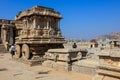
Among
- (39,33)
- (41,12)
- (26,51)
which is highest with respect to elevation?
(41,12)

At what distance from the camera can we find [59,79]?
23.2 ft

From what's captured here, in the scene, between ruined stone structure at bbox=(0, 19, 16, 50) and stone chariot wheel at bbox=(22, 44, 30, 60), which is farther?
ruined stone structure at bbox=(0, 19, 16, 50)

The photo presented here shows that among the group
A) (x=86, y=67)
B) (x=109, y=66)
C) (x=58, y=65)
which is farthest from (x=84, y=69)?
(x=109, y=66)

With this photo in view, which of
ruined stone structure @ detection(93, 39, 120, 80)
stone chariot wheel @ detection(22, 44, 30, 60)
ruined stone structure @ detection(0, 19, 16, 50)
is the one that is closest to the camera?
ruined stone structure @ detection(93, 39, 120, 80)

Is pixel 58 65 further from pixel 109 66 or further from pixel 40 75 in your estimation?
pixel 109 66

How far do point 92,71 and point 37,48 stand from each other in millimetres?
5481

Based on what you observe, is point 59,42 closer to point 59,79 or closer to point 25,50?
point 25,50

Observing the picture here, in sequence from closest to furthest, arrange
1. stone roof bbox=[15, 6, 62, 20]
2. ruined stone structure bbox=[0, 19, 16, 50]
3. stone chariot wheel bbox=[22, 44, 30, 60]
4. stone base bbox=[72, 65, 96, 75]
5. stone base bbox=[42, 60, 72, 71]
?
1. stone base bbox=[72, 65, 96, 75]
2. stone base bbox=[42, 60, 72, 71]
3. stone chariot wheel bbox=[22, 44, 30, 60]
4. stone roof bbox=[15, 6, 62, 20]
5. ruined stone structure bbox=[0, 19, 16, 50]

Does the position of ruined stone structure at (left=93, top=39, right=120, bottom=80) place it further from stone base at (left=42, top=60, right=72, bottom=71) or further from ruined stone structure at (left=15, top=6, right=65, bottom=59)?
ruined stone structure at (left=15, top=6, right=65, bottom=59)

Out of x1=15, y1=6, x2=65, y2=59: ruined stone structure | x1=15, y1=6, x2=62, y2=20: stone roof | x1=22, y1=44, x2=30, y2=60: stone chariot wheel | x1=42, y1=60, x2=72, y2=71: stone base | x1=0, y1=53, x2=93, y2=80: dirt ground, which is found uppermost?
x1=15, y1=6, x2=62, y2=20: stone roof

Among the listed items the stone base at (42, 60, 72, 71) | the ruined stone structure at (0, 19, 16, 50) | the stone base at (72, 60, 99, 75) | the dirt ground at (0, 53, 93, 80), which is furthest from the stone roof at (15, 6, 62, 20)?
the ruined stone structure at (0, 19, 16, 50)

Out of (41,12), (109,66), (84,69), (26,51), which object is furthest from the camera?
(41,12)

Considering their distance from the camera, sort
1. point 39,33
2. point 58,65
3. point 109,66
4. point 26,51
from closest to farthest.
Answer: point 109,66 → point 58,65 → point 26,51 → point 39,33

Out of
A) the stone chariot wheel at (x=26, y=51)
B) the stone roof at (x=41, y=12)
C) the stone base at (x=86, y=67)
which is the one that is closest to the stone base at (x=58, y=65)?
the stone base at (x=86, y=67)
